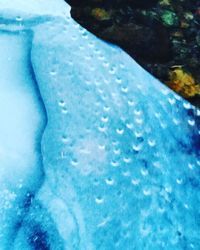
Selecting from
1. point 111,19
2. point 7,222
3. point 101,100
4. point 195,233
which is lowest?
point 195,233

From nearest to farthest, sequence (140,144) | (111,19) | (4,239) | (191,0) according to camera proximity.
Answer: (4,239)
(140,144)
(111,19)
(191,0)

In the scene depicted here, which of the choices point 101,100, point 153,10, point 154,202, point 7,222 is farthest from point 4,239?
point 153,10

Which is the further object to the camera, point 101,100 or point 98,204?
point 101,100

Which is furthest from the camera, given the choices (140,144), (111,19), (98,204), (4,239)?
(111,19)

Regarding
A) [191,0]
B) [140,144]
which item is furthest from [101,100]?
[191,0]

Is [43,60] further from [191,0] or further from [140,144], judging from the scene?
[191,0]

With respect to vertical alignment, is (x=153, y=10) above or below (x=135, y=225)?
above

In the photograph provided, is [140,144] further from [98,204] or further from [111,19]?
[111,19]
